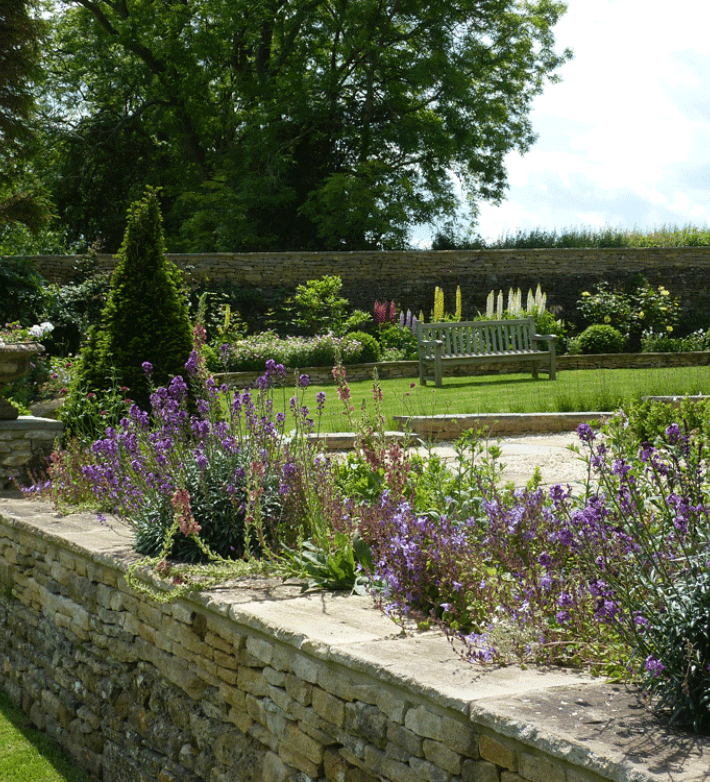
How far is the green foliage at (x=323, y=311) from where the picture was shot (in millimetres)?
15852

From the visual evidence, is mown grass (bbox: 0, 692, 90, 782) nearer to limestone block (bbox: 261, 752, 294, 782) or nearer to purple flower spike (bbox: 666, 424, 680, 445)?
limestone block (bbox: 261, 752, 294, 782)

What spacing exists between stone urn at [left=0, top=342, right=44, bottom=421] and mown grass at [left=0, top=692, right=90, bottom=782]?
2.48 m

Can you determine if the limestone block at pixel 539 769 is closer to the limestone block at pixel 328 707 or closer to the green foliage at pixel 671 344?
the limestone block at pixel 328 707

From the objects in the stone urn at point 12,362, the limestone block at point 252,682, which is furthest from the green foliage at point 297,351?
the limestone block at point 252,682

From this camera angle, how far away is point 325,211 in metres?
21.2

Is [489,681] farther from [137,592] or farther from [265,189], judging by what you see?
[265,189]

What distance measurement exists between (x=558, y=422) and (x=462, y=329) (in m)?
5.06

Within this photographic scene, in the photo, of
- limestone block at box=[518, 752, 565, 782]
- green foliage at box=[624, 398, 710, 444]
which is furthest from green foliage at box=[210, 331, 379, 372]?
limestone block at box=[518, 752, 565, 782]

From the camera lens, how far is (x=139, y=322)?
703 cm

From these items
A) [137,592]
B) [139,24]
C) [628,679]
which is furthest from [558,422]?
[139,24]

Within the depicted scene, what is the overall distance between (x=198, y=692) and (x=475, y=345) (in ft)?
33.5

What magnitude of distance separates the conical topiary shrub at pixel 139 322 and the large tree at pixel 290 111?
1387 centimetres

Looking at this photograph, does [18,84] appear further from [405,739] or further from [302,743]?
[405,739]

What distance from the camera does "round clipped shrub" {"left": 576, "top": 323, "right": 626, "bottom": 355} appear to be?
618 inches
